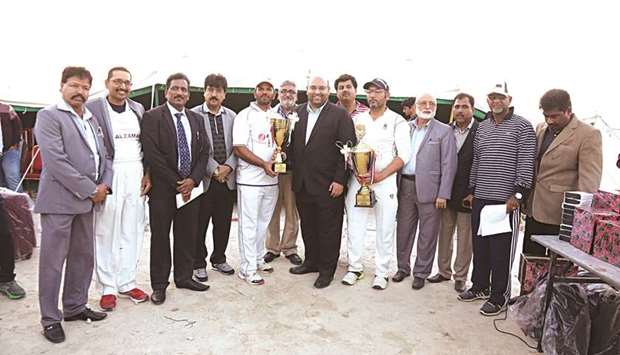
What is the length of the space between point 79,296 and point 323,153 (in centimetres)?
197

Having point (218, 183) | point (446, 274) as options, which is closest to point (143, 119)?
point (218, 183)

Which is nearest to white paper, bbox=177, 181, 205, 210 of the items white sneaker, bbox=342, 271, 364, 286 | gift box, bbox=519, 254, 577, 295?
white sneaker, bbox=342, 271, 364, 286

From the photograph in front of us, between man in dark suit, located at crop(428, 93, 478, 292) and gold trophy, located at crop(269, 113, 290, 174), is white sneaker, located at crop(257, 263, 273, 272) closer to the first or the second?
gold trophy, located at crop(269, 113, 290, 174)

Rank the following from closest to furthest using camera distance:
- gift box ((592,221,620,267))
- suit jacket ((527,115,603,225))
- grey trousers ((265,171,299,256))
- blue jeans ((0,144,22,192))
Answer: gift box ((592,221,620,267)) < suit jacket ((527,115,603,225)) < grey trousers ((265,171,299,256)) < blue jeans ((0,144,22,192))

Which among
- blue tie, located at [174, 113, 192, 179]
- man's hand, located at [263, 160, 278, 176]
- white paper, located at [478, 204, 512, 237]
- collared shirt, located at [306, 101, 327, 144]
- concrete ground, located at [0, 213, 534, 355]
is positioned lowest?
concrete ground, located at [0, 213, 534, 355]

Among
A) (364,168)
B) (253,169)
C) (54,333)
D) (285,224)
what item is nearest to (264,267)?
(285,224)

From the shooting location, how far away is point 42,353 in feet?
8.30

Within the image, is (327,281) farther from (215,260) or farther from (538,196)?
(538,196)

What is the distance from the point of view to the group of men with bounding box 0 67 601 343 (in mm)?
2713

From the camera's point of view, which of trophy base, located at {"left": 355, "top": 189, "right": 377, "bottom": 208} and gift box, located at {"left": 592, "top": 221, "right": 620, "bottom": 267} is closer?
gift box, located at {"left": 592, "top": 221, "right": 620, "bottom": 267}

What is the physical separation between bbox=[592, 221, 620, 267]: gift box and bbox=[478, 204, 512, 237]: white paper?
829mm

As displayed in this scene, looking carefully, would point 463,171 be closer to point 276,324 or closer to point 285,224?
point 285,224

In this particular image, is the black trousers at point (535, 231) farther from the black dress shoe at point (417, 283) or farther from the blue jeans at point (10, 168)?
the blue jeans at point (10, 168)

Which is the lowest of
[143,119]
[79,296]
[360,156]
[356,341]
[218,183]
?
[356,341]
